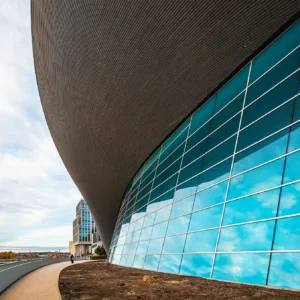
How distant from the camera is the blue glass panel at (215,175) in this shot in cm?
1118

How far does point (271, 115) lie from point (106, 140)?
1423 centimetres

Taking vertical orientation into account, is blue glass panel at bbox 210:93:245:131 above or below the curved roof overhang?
below

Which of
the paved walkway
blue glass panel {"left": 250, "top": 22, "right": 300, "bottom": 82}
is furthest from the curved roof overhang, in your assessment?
the paved walkway

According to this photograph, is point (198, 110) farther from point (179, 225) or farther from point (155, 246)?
point (155, 246)

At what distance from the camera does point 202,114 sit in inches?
586

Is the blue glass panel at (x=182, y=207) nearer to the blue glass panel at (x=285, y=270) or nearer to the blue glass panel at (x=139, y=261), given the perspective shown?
the blue glass panel at (x=139, y=261)

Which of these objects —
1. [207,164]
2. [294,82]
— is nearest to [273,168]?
[294,82]

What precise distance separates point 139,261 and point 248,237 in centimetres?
905

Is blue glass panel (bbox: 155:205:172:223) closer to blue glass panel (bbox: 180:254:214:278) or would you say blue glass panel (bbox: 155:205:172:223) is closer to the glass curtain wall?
the glass curtain wall

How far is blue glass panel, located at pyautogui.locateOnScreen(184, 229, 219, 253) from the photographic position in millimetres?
10344

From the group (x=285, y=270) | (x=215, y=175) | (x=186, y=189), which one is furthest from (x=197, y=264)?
(x=285, y=270)

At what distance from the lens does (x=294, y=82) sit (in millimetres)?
9234

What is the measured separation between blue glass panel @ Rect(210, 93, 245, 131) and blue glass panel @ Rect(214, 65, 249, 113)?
12.7 inches

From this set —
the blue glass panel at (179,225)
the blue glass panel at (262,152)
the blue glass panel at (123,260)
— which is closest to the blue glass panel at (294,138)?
the blue glass panel at (262,152)
